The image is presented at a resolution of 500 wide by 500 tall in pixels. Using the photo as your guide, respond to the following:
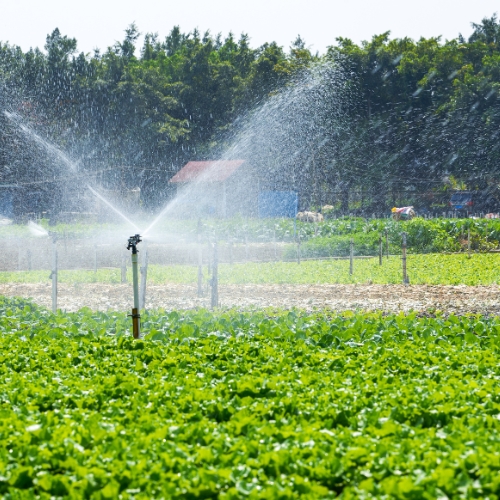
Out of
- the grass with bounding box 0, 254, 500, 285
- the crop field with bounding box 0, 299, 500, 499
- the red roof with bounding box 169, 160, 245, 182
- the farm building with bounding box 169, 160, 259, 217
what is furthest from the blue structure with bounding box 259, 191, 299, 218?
the crop field with bounding box 0, 299, 500, 499

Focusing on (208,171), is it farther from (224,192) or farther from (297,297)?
(297,297)

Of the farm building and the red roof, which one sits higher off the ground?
the red roof

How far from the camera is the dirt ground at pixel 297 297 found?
1451cm

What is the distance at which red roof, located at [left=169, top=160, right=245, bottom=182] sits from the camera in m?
45.5

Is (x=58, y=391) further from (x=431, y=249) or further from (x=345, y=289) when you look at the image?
(x=431, y=249)

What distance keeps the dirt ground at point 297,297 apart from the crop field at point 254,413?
433cm

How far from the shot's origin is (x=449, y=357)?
8273mm

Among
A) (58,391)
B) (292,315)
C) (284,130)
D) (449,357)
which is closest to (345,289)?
(292,315)

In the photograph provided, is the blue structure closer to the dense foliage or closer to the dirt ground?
Answer: the dense foliage

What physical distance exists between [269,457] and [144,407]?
1.68 m

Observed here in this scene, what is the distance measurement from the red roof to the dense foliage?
6.66ft

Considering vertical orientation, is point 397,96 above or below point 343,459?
above

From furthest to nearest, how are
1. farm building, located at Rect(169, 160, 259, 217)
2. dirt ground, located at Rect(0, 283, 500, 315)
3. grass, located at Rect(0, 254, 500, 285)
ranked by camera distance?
farm building, located at Rect(169, 160, 259, 217)
grass, located at Rect(0, 254, 500, 285)
dirt ground, located at Rect(0, 283, 500, 315)

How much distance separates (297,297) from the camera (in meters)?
16.1
